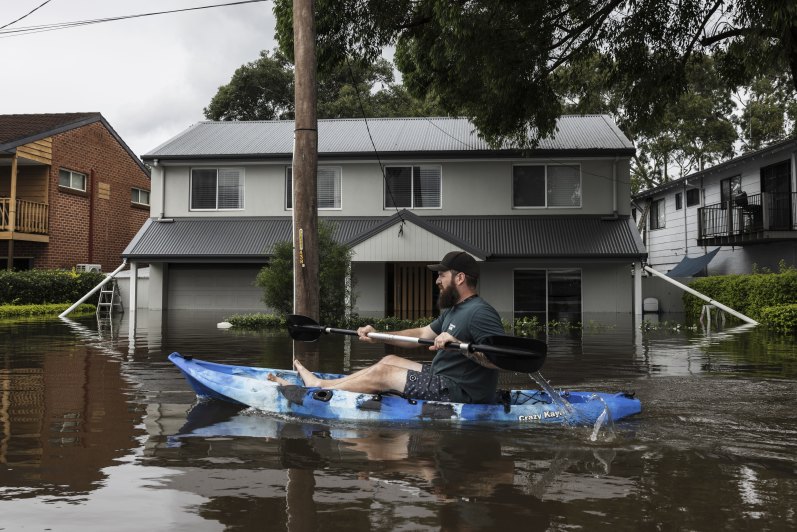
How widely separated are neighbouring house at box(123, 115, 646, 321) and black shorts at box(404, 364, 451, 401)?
54.1 ft

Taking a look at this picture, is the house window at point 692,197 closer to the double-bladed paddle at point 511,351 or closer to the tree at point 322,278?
the tree at point 322,278

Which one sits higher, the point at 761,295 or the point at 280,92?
the point at 280,92

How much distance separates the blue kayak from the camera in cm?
737

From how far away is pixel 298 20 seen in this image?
9.96m

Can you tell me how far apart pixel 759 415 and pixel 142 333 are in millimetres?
14601

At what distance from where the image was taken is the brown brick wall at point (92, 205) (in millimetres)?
31312

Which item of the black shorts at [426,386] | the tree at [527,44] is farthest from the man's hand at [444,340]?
the tree at [527,44]

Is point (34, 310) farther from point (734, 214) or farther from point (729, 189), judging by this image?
point (729, 189)

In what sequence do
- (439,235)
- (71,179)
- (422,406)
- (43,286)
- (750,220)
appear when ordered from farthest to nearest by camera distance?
(71,179) → (750,220) → (43,286) → (439,235) → (422,406)

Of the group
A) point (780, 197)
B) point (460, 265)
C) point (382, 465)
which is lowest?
point (382, 465)

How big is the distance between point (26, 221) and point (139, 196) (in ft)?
30.7

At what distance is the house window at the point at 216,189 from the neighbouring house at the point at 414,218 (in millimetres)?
42

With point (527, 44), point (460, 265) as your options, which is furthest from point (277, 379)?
point (527, 44)

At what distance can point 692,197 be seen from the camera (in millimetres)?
34656
